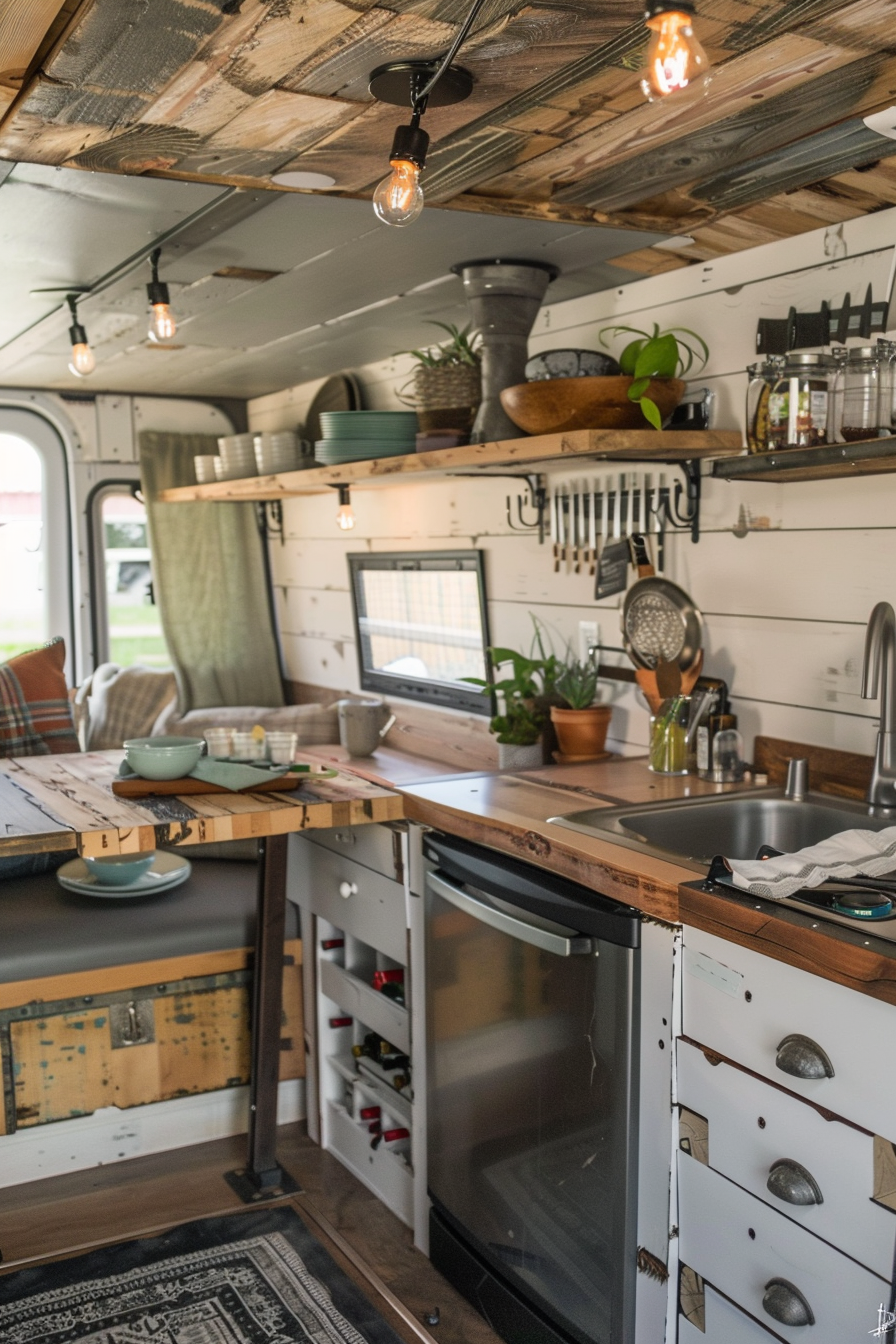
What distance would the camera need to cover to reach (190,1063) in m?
2.92

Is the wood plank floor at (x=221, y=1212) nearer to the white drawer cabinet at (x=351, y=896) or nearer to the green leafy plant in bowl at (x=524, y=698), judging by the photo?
the white drawer cabinet at (x=351, y=896)

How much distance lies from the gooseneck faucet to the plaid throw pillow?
2365 mm

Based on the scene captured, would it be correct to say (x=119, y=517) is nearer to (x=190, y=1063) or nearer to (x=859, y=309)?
(x=190, y=1063)

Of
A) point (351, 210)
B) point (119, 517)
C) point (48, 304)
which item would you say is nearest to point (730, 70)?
point (351, 210)

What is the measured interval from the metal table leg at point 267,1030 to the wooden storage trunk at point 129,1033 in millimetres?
197

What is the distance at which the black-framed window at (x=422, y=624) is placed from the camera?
11.4 feet

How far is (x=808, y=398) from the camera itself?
2.04 meters

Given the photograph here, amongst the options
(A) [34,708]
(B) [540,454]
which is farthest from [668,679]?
(A) [34,708]

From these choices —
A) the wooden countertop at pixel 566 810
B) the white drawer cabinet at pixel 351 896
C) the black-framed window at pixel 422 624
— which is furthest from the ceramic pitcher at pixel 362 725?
the wooden countertop at pixel 566 810

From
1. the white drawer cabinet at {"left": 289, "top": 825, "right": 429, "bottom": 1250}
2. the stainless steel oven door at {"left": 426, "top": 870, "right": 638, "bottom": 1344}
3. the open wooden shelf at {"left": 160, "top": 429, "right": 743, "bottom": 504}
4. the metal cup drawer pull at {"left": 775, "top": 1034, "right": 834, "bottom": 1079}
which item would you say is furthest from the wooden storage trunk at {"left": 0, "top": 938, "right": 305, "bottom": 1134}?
the metal cup drawer pull at {"left": 775, "top": 1034, "right": 834, "bottom": 1079}

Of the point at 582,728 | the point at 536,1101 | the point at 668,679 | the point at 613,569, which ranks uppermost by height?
the point at 613,569

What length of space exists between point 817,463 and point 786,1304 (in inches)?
49.4

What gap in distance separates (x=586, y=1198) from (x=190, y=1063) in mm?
1354

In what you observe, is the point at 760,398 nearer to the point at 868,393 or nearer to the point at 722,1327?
the point at 868,393
